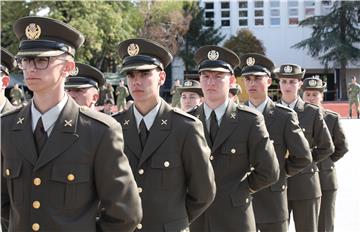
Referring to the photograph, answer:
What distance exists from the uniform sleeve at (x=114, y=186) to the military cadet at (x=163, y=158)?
2.58 feet

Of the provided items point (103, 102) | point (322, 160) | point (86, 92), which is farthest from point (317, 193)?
point (103, 102)

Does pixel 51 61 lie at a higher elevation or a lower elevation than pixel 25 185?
higher

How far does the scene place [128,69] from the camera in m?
3.71

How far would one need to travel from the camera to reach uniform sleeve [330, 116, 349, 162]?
6781mm

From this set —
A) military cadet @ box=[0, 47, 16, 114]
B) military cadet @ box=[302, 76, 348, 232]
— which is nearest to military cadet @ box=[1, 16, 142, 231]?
military cadet @ box=[0, 47, 16, 114]

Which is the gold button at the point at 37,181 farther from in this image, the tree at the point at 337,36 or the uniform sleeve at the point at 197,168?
the tree at the point at 337,36

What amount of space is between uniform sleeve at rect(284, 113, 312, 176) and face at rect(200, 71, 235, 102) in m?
0.95

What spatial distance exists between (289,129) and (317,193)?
3.59 feet

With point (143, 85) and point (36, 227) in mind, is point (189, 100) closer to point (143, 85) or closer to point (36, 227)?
point (143, 85)

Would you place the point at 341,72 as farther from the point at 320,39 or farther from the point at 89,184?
the point at 89,184

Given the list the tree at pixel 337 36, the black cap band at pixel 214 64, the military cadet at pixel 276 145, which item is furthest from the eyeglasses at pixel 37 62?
the tree at pixel 337 36

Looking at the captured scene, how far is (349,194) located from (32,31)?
24.7 ft

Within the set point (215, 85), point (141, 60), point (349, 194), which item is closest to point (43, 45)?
point (141, 60)

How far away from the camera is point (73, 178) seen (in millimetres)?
2717
